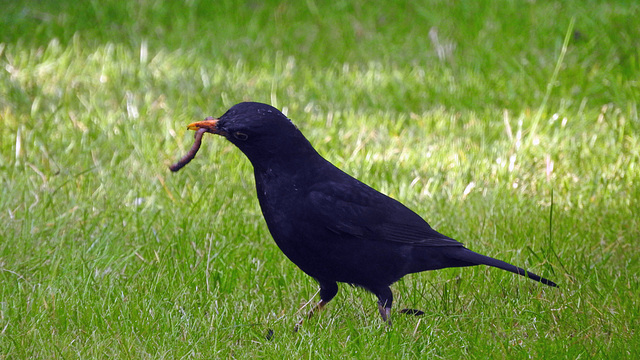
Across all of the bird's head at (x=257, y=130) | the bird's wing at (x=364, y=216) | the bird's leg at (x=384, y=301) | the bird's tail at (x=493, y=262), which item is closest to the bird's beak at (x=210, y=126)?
the bird's head at (x=257, y=130)

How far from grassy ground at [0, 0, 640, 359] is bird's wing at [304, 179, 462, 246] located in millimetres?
294

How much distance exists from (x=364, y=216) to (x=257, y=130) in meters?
0.57

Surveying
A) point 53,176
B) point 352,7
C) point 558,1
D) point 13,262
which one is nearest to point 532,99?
point 558,1

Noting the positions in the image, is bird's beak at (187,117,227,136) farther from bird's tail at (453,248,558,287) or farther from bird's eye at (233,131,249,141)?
bird's tail at (453,248,558,287)

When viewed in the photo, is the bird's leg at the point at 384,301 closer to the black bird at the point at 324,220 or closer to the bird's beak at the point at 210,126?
the black bird at the point at 324,220

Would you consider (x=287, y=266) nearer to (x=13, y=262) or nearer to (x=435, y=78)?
(x=13, y=262)

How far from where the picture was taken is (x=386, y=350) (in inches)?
122

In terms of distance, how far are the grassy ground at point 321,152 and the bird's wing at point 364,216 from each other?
0.97ft

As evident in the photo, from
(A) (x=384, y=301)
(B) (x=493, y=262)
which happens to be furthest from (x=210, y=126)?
(B) (x=493, y=262)

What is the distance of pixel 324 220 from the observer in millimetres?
3297

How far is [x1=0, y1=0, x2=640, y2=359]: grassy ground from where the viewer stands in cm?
334

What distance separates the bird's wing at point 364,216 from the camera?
130 inches

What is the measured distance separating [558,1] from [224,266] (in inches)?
182

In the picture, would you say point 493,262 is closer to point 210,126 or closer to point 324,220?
point 324,220
